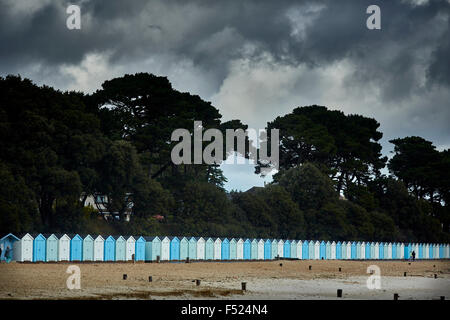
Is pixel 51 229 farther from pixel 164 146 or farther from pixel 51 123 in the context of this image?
pixel 164 146

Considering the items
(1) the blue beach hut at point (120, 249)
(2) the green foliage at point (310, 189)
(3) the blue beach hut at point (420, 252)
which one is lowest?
(3) the blue beach hut at point (420, 252)

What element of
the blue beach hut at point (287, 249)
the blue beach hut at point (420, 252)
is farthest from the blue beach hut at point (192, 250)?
the blue beach hut at point (420, 252)

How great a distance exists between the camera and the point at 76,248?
53.2m

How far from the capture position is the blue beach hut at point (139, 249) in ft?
189

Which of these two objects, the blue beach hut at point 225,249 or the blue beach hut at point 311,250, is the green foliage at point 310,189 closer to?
the blue beach hut at point 311,250

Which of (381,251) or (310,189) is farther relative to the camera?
(381,251)

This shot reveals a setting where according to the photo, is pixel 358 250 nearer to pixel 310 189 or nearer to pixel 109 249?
pixel 310 189

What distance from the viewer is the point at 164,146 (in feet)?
263

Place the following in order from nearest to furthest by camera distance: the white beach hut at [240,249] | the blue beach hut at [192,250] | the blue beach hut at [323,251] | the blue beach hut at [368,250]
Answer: the blue beach hut at [192,250]
the white beach hut at [240,249]
the blue beach hut at [323,251]
the blue beach hut at [368,250]

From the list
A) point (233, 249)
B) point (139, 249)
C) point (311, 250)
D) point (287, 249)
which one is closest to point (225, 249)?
point (233, 249)

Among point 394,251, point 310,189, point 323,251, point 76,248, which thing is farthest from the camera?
point 394,251

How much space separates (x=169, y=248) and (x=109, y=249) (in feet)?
20.5

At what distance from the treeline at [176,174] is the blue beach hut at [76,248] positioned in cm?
421
